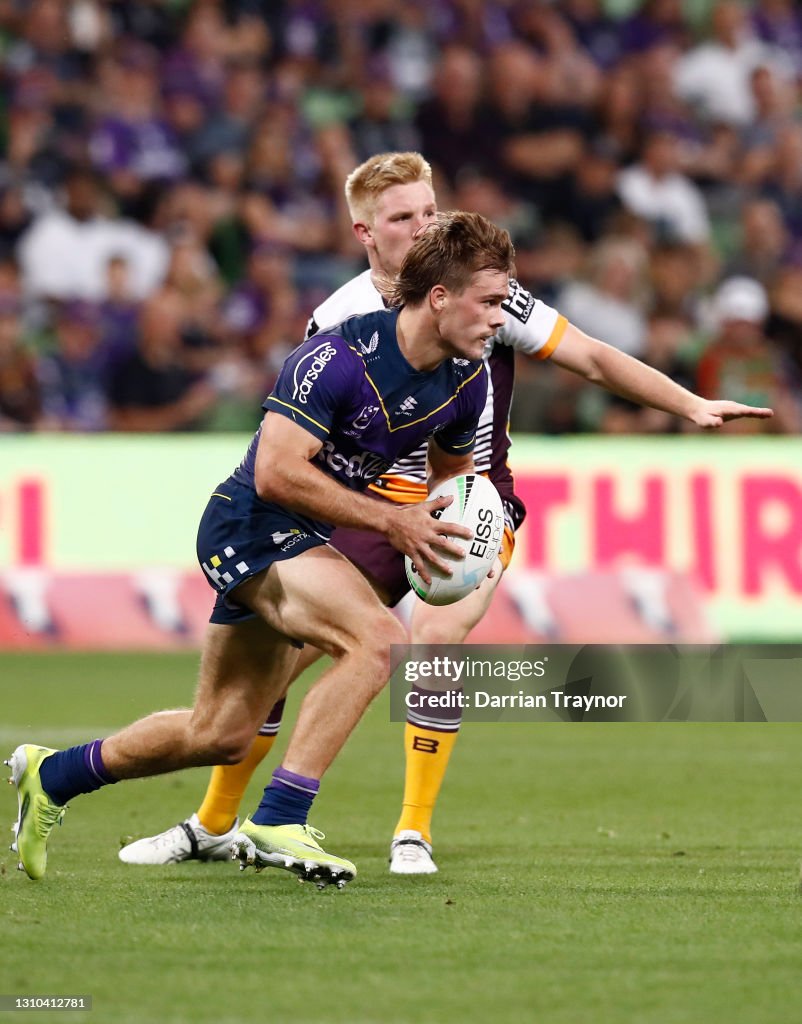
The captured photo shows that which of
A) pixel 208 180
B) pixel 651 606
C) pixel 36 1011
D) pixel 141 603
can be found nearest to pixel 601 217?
pixel 208 180

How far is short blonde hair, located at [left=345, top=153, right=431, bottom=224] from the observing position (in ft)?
22.8

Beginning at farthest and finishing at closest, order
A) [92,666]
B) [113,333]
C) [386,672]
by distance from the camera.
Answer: [113,333]
[92,666]
[386,672]

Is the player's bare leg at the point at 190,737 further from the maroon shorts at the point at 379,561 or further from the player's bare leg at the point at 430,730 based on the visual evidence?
the maroon shorts at the point at 379,561

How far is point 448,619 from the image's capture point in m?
6.74

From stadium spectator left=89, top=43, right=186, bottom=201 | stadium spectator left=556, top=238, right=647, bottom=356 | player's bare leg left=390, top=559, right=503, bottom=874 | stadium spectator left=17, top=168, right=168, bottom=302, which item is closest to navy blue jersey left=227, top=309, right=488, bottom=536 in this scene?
player's bare leg left=390, top=559, right=503, bottom=874

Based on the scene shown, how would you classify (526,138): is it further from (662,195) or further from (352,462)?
(352,462)

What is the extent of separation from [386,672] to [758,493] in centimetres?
824

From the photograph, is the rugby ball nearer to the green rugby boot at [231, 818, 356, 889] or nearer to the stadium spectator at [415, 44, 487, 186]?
the green rugby boot at [231, 818, 356, 889]

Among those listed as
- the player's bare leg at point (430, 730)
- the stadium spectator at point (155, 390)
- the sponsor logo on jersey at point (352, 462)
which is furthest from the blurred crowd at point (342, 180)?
the sponsor logo on jersey at point (352, 462)

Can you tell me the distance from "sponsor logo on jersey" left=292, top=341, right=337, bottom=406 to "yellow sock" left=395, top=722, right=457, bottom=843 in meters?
1.65

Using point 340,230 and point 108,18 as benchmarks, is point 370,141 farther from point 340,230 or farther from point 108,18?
point 108,18

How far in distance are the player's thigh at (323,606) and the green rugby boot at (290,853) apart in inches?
21.9

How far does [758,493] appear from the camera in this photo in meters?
13.4

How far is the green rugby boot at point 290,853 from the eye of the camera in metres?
5.47
